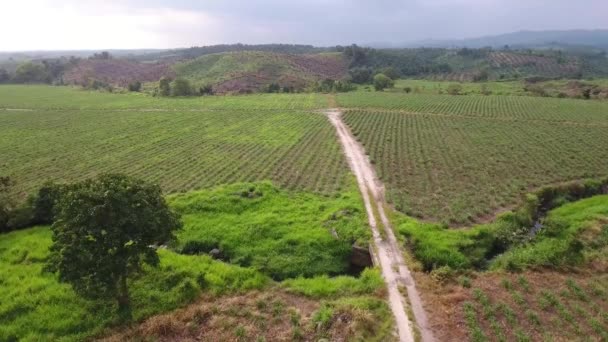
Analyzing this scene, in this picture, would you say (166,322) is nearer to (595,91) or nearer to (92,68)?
(595,91)

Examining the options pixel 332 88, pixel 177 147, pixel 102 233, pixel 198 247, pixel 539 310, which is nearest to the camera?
pixel 102 233

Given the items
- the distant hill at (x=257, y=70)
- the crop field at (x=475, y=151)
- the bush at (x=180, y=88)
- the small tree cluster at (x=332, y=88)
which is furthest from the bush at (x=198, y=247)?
the distant hill at (x=257, y=70)

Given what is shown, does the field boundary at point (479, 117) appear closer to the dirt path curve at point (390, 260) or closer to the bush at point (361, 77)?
the dirt path curve at point (390, 260)

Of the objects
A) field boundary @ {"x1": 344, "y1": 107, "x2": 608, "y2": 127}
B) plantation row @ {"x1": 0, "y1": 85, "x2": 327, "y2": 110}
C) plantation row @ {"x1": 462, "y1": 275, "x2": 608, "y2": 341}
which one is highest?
plantation row @ {"x1": 0, "y1": 85, "x2": 327, "y2": 110}

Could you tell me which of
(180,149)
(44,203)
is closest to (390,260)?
(44,203)

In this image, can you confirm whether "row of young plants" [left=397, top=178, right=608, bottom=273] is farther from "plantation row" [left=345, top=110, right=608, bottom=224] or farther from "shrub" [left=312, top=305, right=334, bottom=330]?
"shrub" [left=312, top=305, right=334, bottom=330]

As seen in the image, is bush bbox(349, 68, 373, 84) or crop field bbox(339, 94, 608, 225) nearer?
crop field bbox(339, 94, 608, 225)

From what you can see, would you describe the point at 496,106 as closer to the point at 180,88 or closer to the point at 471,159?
the point at 471,159

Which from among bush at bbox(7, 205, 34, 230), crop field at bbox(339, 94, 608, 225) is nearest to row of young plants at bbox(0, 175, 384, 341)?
bush at bbox(7, 205, 34, 230)
